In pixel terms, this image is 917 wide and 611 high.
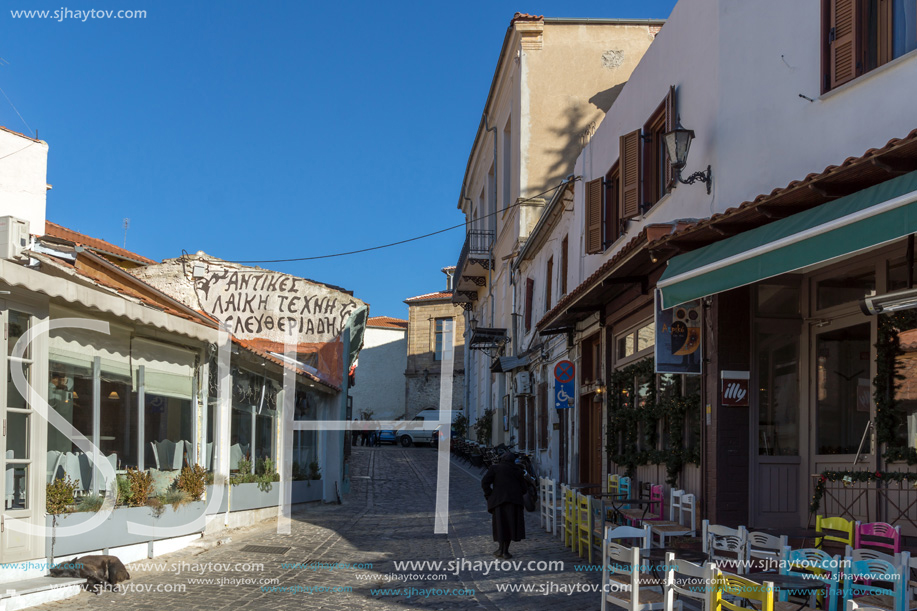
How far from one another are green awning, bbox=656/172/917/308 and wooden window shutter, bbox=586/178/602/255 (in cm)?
566

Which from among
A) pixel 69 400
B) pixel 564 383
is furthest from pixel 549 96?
pixel 69 400

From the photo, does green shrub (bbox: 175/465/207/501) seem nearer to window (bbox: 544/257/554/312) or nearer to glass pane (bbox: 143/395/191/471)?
glass pane (bbox: 143/395/191/471)

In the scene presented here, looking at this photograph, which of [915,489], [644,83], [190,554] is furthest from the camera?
[644,83]

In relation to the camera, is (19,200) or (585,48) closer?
(19,200)

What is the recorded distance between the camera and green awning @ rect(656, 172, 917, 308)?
617 centimetres

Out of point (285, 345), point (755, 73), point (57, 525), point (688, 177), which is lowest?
point (57, 525)

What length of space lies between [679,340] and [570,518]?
2.94 meters

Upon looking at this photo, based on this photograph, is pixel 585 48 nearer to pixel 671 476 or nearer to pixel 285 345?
pixel 285 345

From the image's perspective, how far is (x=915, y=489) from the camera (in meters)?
7.92

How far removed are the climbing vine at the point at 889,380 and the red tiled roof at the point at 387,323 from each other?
50700mm

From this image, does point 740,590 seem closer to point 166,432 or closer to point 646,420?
point 646,420

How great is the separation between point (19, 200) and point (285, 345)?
24.4ft

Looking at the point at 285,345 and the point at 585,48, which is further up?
the point at 585,48

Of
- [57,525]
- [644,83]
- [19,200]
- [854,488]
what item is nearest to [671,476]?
[854,488]
